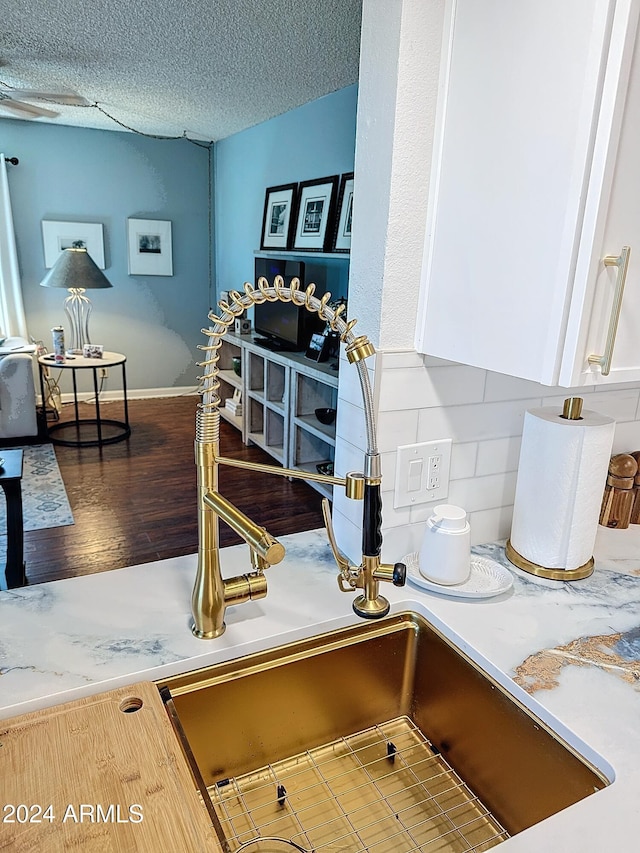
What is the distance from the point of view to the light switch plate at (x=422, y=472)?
1174 mm

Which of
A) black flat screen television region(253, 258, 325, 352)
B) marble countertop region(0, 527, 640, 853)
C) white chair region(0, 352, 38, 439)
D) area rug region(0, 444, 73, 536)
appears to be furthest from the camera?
white chair region(0, 352, 38, 439)

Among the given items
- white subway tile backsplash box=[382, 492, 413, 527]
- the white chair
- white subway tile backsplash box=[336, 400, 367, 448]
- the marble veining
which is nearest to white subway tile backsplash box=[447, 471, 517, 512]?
white subway tile backsplash box=[382, 492, 413, 527]

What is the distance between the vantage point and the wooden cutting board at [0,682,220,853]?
65cm

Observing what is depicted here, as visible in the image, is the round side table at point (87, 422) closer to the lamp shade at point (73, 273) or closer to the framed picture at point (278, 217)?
the lamp shade at point (73, 273)

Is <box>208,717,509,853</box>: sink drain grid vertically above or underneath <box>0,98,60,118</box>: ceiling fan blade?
underneath

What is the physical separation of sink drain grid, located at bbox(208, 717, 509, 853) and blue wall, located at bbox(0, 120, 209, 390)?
5461mm

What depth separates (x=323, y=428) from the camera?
3.82m

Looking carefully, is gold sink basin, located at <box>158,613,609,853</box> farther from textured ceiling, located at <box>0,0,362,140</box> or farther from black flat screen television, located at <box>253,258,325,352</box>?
black flat screen television, located at <box>253,258,325,352</box>

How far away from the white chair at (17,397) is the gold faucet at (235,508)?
4.03 m

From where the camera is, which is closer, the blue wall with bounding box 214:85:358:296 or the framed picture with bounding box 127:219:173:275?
the blue wall with bounding box 214:85:358:296

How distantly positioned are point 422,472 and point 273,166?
4.32 meters

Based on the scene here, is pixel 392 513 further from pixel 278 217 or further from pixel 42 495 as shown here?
pixel 278 217

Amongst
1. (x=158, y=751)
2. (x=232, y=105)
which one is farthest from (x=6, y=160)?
(x=158, y=751)

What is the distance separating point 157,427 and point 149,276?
5.51 feet
